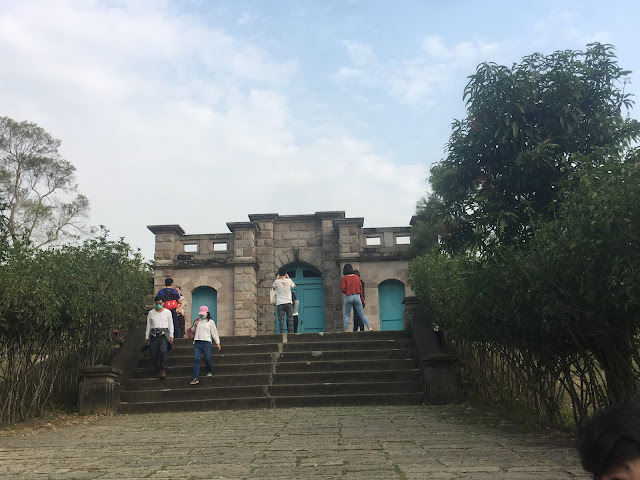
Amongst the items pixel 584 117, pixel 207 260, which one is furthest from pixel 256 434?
pixel 207 260

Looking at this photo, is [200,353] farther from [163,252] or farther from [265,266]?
[265,266]

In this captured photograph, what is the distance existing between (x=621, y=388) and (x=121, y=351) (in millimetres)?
8740

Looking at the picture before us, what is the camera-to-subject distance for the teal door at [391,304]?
20984 mm

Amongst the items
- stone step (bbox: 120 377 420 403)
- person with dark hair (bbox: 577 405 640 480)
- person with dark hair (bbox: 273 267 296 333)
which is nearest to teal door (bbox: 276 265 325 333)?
person with dark hair (bbox: 273 267 296 333)

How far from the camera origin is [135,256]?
14305mm

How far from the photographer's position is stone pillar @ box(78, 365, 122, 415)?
10844mm

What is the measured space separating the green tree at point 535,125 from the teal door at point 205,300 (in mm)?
13131

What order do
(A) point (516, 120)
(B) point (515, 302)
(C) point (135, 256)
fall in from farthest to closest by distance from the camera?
(C) point (135, 256), (A) point (516, 120), (B) point (515, 302)

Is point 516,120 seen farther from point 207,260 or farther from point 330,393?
point 207,260

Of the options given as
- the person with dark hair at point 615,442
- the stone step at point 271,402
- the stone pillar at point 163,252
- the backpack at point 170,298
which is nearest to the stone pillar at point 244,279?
the stone pillar at point 163,252

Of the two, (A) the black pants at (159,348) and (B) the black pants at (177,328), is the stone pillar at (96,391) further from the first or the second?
(B) the black pants at (177,328)

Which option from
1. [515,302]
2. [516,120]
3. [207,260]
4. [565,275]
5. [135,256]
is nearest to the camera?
[565,275]

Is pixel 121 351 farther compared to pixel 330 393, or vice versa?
pixel 121 351

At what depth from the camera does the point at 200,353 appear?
12031 millimetres
